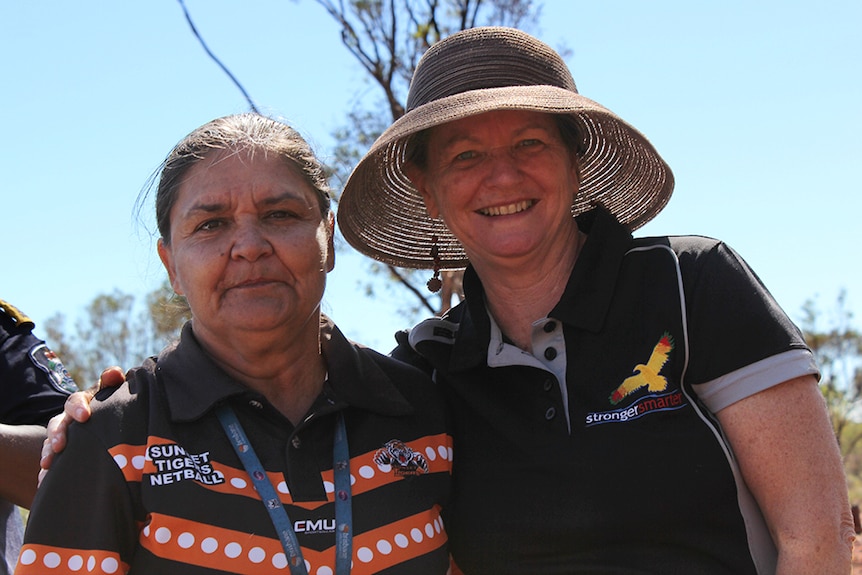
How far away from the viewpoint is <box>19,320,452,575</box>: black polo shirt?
94.6 inches

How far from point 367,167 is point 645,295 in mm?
1261

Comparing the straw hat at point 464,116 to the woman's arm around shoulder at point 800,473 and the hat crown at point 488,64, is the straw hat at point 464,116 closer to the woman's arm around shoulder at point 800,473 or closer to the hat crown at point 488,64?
the hat crown at point 488,64

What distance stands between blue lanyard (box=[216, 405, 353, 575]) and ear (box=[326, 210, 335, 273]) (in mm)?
621

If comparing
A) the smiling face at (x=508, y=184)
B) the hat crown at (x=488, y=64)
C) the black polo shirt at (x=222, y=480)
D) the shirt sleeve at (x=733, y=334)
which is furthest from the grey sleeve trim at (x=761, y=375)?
the hat crown at (x=488, y=64)

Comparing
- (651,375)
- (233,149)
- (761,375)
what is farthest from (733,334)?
(233,149)

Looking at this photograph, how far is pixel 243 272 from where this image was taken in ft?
8.86

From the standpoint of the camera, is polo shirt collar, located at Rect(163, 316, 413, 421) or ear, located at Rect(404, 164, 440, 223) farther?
ear, located at Rect(404, 164, 440, 223)

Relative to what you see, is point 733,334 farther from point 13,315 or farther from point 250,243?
point 13,315

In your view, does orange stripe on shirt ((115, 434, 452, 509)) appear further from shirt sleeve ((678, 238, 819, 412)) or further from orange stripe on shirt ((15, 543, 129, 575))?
shirt sleeve ((678, 238, 819, 412))

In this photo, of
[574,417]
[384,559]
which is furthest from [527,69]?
[384,559]

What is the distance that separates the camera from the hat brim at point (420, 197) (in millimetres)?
3145

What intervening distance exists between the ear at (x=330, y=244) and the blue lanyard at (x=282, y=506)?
0.62 m

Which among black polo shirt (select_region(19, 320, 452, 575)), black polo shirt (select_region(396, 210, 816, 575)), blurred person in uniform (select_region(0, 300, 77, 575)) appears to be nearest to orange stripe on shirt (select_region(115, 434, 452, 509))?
black polo shirt (select_region(19, 320, 452, 575))

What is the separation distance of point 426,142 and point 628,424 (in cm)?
126
